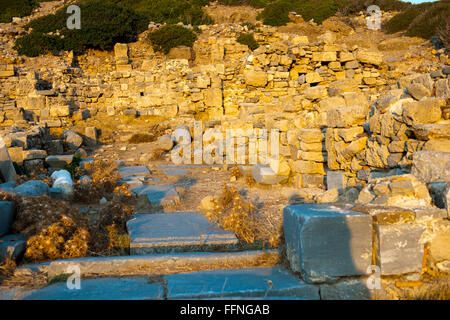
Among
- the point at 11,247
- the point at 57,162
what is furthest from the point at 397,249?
the point at 57,162

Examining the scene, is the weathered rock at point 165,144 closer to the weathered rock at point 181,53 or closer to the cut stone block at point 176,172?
the cut stone block at point 176,172

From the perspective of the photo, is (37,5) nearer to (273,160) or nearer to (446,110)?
(273,160)

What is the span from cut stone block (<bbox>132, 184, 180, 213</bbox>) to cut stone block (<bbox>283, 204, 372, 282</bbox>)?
2.97 meters

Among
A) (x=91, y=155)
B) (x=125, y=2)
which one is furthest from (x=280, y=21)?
(x=91, y=155)

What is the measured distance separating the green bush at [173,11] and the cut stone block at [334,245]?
21.4 metres

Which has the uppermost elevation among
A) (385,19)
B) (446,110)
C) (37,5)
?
(37,5)

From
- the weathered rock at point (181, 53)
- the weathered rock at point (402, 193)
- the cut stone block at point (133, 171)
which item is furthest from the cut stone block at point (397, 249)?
the weathered rock at point (181, 53)

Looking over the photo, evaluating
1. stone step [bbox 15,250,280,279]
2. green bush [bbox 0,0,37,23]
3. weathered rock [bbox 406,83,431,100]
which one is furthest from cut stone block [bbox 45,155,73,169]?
green bush [bbox 0,0,37,23]

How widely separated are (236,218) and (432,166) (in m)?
2.03

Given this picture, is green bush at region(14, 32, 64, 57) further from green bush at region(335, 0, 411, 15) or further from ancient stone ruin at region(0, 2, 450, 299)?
green bush at region(335, 0, 411, 15)

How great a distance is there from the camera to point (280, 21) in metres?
21.1

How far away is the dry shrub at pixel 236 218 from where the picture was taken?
3451 millimetres
